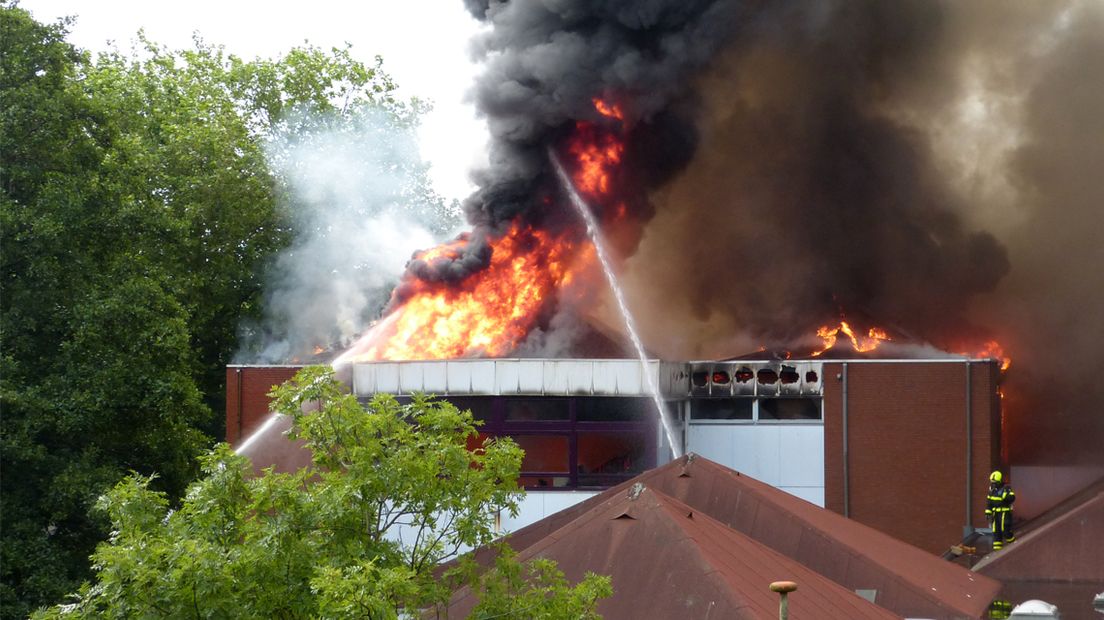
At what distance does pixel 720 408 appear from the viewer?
26156mm

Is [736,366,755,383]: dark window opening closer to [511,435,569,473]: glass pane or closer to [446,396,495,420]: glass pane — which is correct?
[511,435,569,473]: glass pane

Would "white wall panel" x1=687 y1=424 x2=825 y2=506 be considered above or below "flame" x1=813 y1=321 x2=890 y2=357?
below

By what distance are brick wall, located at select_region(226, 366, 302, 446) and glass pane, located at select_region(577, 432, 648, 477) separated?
6888 mm

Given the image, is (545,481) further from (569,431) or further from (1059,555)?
(1059,555)

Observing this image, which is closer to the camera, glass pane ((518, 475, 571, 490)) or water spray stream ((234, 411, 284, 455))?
glass pane ((518, 475, 571, 490))

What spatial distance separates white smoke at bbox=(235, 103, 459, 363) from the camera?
1409 inches

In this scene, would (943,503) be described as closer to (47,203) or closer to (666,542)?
(666,542)

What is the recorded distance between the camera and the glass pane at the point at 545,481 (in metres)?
23.8

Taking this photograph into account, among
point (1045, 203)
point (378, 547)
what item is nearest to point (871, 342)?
point (1045, 203)

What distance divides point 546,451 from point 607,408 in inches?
51.0

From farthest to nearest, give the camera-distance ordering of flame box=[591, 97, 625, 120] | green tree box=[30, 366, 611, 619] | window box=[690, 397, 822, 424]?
flame box=[591, 97, 625, 120] → window box=[690, 397, 822, 424] → green tree box=[30, 366, 611, 619]

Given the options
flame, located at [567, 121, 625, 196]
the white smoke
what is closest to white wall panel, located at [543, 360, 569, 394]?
flame, located at [567, 121, 625, 196]

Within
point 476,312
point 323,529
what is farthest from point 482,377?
point 323,529

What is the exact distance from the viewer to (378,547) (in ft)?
33.3
